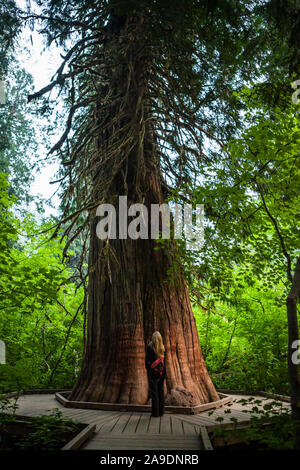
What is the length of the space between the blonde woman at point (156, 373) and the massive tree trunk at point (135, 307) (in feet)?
2.39

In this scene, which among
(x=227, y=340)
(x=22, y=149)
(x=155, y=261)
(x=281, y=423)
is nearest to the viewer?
(x=281, y=423)

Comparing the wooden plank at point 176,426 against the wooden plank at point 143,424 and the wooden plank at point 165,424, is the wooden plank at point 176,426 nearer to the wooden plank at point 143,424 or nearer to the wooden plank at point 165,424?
the wooden plank at point 165,424

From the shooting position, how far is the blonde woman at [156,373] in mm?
6500

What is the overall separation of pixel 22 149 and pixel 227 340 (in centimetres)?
1939

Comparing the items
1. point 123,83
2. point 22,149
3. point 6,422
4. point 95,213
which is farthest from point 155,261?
point 22,149

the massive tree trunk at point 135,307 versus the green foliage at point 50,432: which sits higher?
the massive tree trunk at point 135,307

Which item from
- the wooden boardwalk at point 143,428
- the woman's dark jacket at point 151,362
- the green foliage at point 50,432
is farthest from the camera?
the woman's dark jacket at point 151,362

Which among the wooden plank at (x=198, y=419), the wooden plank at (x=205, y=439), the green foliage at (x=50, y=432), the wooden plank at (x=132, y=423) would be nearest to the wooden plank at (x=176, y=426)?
the wooden plank at (x=198, y=419)

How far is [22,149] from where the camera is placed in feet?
84.0

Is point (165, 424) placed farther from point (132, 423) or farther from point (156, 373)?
point (156, 373)

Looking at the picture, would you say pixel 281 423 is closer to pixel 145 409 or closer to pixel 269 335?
pixel 145 409

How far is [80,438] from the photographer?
4.52m

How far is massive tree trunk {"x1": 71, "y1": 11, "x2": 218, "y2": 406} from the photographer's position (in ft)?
24.6
